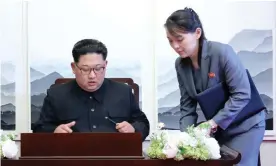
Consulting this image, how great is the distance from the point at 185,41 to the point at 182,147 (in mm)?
650

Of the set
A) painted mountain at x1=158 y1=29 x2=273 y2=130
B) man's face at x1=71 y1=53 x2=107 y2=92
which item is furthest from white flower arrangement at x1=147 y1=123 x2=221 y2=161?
painted mountain at x1=158 y1=29 x2=273 y2=130

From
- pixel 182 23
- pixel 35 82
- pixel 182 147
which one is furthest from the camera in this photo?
pixel 35 82

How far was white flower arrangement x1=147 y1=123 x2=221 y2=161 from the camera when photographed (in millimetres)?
1467

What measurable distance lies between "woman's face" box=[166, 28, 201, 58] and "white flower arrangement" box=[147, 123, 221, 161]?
581mm

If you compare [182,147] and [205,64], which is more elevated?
[205,64]

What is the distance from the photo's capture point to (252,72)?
9.82 ft

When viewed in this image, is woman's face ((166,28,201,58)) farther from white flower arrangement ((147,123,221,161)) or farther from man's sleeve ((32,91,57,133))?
man's sleeve ((32,91,57,133))

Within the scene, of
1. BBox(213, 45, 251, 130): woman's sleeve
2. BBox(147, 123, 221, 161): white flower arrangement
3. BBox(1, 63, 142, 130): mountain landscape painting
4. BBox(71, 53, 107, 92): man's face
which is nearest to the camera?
BBox(147, 123, 221, 161): white flower arrangement

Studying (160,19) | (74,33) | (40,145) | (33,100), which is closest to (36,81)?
(33,100)

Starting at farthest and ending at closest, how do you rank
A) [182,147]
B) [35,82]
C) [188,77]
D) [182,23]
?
[35,82] < [188,77] < [182,23] < [182,147]

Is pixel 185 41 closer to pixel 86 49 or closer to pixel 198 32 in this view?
pixel 198 32

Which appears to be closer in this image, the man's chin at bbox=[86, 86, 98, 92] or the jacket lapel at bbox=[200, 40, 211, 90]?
the jacket lapel at bbox=[200, 40, 211, 90]

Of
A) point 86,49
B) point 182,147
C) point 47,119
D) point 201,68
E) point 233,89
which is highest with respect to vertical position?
point 86,49

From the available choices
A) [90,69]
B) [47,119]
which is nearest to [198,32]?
[90,69]
